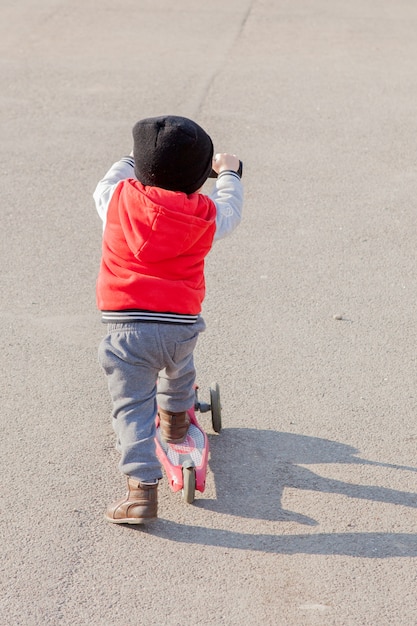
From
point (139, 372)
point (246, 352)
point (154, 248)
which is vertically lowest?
point (246, 352)

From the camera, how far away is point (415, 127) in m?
8.30

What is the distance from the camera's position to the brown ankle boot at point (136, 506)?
3.79 meters

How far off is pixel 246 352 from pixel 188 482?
1307mm

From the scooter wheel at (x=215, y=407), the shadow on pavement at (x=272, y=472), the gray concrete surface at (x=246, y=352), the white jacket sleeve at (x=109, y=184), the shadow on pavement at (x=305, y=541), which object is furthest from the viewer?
the scooter wheel at (x=215, y=407)

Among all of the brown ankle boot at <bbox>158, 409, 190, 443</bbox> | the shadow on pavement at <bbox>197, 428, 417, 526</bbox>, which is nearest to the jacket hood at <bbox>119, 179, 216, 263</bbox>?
the brown ankle boot at <bbox>158, 409, 190, 443</bbox>

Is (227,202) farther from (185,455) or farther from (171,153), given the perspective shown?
(185,455)

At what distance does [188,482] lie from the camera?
12.8 ft

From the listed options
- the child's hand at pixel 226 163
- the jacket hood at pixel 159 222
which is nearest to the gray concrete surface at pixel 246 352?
the jacket hood at pixel 159 222

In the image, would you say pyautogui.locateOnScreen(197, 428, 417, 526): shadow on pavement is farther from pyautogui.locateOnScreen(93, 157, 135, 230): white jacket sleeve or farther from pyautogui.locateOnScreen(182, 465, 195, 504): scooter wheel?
pyautogui.locateOnScreen(93, 157, 135, 230): white jacket sleeve

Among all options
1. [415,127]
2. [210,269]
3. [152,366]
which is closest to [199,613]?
[152,366]

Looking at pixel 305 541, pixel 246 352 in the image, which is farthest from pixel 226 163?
pixel 305 541

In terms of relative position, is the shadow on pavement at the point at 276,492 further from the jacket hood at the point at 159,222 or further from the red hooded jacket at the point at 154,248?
the jacket hood at the point at 159,222

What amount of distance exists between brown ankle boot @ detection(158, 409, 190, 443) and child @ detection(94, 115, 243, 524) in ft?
1.06

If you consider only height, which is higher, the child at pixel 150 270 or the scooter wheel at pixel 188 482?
the child at pixel 150 270
